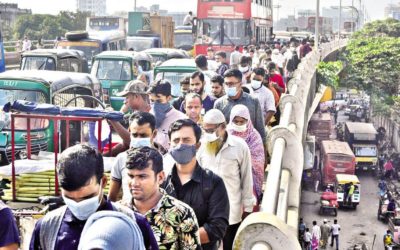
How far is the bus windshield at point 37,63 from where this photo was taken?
1614 centimetres

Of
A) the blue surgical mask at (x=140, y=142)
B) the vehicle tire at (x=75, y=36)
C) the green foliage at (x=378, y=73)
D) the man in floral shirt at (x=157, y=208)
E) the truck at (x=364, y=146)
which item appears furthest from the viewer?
the green foliage at (x=378, y=73)

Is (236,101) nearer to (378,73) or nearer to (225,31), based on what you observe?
(225,31)

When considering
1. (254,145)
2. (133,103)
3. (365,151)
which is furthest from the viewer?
(365,151)

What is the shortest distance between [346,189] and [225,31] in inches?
584

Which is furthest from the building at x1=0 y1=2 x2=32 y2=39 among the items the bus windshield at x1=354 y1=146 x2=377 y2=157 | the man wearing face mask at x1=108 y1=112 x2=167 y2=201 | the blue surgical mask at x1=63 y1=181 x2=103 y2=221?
the blue surgical mask at x1=63 y1=181 x2=103 y2=221

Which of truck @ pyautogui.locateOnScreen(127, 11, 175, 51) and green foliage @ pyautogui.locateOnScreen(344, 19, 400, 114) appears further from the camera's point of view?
green foliage @ pyautogui.locateOnScreen(344, 19, 400, 114)

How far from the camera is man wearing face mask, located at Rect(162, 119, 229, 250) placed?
4520mm

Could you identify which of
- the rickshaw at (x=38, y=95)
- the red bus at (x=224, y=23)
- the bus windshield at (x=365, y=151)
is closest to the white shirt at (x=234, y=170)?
the rickshaw at (x=38, y=95)

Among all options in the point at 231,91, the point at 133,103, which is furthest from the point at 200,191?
the point at 231,91

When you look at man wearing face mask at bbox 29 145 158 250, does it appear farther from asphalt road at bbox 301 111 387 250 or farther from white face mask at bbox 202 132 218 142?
asphalt road at bbox 301 111 387 250

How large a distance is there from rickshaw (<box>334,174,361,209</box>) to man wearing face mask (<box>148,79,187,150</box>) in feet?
105

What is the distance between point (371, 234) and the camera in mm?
35562

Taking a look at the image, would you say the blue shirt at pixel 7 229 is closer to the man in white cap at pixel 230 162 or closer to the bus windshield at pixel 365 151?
the man in white cap at pixel 230 162

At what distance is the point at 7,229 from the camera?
3.67m
